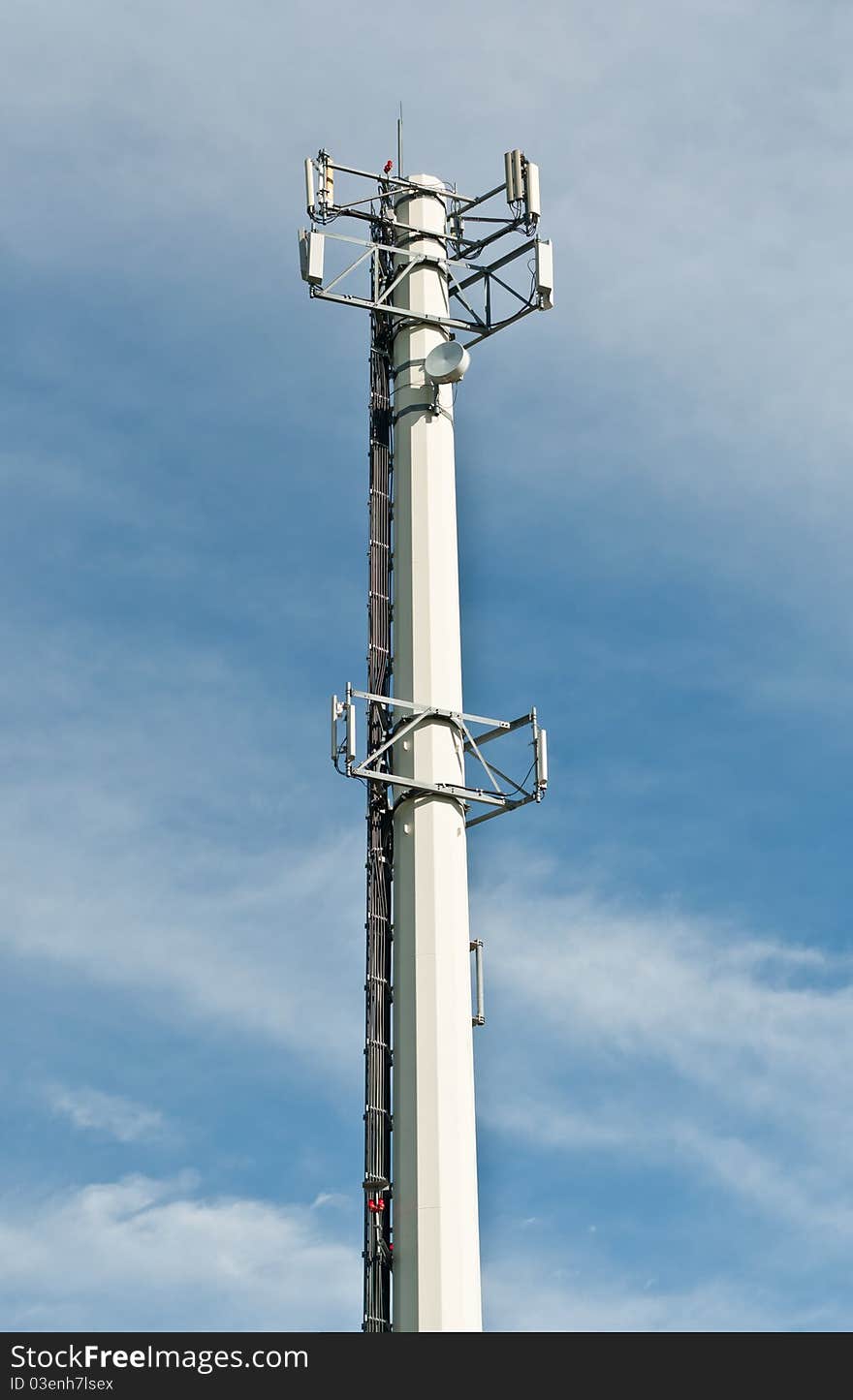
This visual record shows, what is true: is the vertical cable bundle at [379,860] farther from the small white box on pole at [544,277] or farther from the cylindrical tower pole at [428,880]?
the small white box on pole at [544,277]

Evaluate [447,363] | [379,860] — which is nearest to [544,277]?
[447,363]

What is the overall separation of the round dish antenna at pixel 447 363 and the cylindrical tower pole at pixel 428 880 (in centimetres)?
84

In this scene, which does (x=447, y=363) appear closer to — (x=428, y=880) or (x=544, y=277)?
(x=544, y=277)

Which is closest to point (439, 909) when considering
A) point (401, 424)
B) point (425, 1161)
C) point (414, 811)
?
point (414, 811)

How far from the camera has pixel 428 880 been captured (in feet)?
160

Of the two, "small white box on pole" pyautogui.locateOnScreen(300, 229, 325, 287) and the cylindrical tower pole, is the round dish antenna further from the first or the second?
"small white box on pole" pyautogui.locateOnScreen(300, 229, 325, 287)

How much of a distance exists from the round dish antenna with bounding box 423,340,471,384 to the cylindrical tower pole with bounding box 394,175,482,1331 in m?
0.84

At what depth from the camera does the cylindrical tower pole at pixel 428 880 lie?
45.3 metres

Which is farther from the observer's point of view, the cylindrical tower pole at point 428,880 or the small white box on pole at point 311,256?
the small white box on pole at point 311,256

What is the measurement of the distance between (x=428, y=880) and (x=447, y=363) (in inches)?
548
